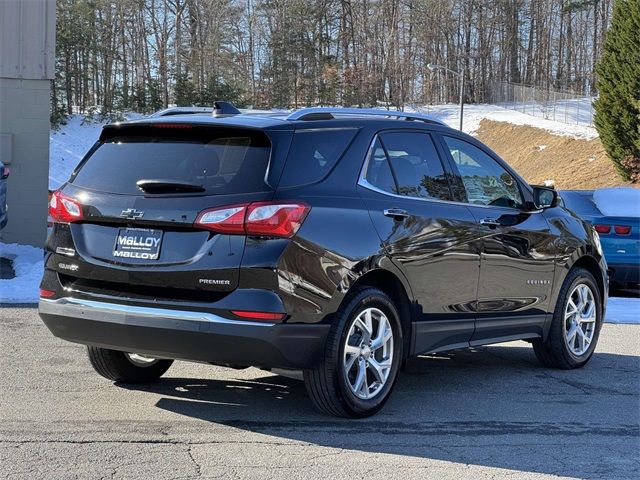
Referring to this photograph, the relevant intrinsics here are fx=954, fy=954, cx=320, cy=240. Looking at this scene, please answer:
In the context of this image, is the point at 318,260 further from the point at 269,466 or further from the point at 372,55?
the point at 372,55

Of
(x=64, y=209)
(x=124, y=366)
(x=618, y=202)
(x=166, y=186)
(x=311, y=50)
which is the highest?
(x=311, y=50)

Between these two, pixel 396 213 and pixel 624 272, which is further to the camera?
pixel 624 272

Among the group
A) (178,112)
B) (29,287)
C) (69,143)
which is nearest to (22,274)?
(29,287)

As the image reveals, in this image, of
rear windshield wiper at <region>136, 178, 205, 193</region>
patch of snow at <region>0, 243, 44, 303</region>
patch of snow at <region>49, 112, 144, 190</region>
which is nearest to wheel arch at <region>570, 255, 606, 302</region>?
rear windshield wiper at <region>136, 178, 205, 193</region>

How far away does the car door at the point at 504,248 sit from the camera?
6.62 m

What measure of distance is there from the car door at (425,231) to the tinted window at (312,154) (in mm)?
232

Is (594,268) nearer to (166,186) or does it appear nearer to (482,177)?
(482,177)

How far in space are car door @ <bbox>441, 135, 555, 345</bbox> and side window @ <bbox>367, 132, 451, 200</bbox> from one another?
0.21m

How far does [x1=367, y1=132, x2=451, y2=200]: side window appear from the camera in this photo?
594 cm

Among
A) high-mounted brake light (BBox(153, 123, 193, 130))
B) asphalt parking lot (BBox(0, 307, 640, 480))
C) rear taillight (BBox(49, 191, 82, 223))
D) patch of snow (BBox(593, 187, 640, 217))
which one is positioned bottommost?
A: asphalt parking lot (BBox(0, 307, 640, 480))

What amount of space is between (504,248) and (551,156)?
49.8m

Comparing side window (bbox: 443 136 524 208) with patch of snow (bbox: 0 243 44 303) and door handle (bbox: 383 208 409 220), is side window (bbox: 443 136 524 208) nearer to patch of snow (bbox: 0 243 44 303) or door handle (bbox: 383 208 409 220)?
door handle (bbox: 383 208 409 220)

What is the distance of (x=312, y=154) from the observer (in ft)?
18.0

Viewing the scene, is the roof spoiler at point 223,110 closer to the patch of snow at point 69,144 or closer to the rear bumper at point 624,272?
the rear bumper at point 624,272
